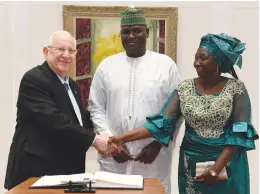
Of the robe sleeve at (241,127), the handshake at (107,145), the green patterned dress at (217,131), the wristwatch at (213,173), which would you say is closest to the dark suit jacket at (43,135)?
the handshake at (107,145)

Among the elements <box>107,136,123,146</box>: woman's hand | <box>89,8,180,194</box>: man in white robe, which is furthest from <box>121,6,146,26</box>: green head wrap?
<box>107,136,123,146</box>: woman's hand

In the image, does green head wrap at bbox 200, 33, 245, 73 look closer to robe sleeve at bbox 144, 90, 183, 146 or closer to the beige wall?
robe sleeve at bbox 144, 90, 183, 146

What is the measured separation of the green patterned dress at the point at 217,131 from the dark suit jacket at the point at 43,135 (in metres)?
0.65

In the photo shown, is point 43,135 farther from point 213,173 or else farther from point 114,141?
point 213,173

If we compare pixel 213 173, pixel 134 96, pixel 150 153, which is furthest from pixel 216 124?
pixel 134 96

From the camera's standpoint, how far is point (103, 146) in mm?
2693

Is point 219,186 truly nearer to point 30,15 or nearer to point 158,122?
point 158,122

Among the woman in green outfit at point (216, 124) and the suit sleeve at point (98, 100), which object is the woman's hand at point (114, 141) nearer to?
the suit sleeve at point (98, 100)

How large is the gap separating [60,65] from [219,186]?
1297mm

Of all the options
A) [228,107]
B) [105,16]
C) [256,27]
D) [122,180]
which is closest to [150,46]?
[105,16]

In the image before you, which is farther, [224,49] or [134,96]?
[134,96]

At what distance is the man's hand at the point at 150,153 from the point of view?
2746 mm

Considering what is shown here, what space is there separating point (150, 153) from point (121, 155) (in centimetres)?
20

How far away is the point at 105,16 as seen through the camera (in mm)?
4184
